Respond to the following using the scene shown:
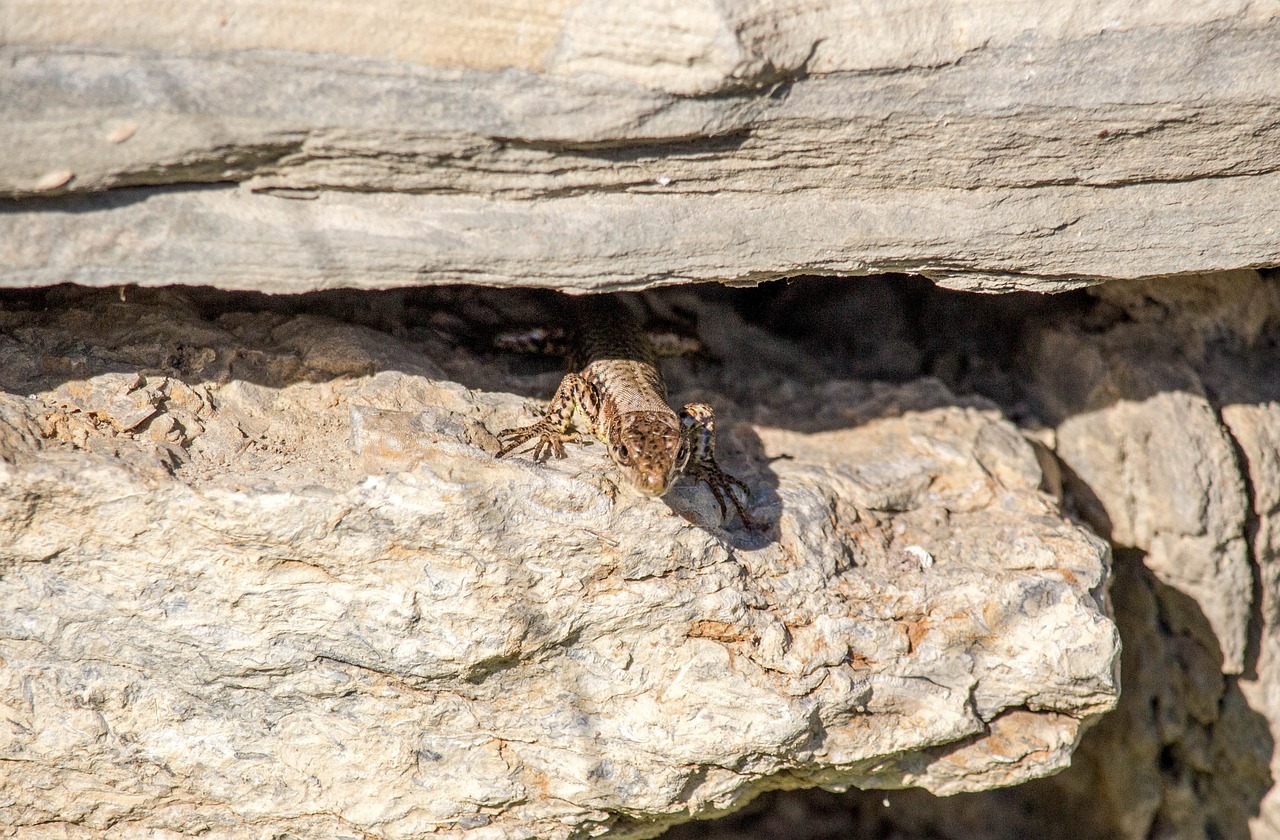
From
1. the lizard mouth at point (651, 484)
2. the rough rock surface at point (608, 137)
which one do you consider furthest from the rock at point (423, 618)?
the rough rock surface at point (608, 137)

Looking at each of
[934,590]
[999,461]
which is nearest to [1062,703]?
[934,590]

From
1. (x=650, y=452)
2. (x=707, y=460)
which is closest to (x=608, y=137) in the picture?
(x=650, y=452)

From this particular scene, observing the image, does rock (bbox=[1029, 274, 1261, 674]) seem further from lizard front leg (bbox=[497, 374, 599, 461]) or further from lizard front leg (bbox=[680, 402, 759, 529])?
lizard front leg (bbox=[497, 374, 599, 461])

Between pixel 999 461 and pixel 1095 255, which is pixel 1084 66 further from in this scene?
pixel 999 461

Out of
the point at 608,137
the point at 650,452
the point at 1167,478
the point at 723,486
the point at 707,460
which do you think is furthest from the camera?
the point at 1167,478

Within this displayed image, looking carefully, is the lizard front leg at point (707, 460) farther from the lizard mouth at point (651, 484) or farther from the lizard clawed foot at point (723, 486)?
the lizard mouth at point (651, 484)

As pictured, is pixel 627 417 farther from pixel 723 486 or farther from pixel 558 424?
pixel 723 486

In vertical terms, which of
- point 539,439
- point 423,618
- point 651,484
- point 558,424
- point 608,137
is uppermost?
point 608,137
